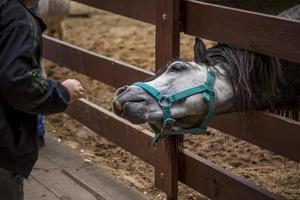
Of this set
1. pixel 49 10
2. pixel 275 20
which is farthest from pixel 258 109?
pixel 49 10

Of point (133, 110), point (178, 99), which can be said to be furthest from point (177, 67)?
point (133, 110)

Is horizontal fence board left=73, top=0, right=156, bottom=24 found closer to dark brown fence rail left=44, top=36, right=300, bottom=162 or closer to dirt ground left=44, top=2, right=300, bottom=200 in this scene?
dark brown fence rail left=44, top=36, right=300, bottom=162

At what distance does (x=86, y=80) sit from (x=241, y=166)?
8.64ft

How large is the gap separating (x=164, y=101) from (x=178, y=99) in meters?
0.06

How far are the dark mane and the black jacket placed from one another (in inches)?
28.7

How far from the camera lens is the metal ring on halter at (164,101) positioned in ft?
8.31

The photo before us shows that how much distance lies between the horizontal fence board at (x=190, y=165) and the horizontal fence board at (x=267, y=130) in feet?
0.70

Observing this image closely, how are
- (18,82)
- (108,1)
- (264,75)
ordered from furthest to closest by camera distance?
(108,1)
(264,75)
(18,82)

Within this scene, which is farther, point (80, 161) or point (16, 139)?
point (80, 161)

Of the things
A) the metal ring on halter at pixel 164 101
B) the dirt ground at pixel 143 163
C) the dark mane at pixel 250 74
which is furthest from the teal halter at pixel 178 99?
the dirt ground at pixel 143 163

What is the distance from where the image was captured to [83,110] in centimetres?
445

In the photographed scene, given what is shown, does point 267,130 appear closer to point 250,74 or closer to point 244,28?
point 250,74

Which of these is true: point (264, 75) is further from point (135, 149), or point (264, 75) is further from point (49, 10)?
point (49, 10)

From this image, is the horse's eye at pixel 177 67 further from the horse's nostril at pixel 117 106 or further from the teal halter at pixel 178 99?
the horse's nostril at pixel 117 106
